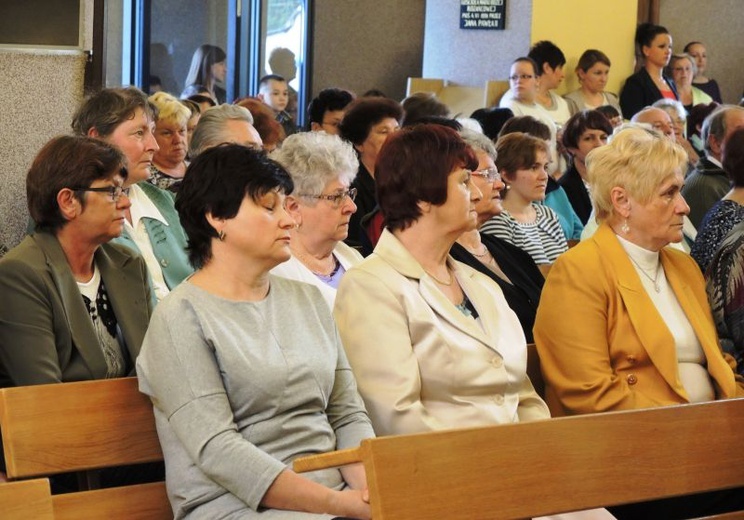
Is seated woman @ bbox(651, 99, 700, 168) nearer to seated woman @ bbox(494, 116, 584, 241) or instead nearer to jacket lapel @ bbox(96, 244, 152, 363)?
seated woman @ bbox(494, 116, 584, 241)

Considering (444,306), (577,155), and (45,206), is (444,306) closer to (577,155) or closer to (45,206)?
(45,206)

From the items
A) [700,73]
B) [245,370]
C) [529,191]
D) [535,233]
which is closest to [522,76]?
[700,73]

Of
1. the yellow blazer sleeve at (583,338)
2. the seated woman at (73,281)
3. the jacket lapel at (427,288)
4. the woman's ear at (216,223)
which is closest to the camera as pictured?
the woman's ear at (216,223)

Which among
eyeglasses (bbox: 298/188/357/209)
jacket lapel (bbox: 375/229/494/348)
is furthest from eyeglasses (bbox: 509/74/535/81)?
jacket lapel (bbox: 375/229/494/348)

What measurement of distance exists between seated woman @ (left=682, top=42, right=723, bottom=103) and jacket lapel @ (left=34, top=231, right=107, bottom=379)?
826 centimetres

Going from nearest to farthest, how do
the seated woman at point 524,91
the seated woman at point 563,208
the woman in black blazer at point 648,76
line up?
the seated woman at point 563,208, the seated woman at point 524,91, the woman in black blazer at point 648,76

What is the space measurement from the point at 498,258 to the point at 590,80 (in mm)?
5042

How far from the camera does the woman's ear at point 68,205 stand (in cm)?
295

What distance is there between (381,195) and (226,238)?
24.0 inches

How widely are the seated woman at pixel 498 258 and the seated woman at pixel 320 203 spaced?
393 mm

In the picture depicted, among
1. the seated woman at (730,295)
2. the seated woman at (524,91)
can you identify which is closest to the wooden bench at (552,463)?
the seated woman at (730,295)

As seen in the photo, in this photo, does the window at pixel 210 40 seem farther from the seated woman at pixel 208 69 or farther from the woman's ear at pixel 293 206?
the woman's ear at pixel 293 206

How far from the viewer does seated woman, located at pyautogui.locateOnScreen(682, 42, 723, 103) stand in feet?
33.3

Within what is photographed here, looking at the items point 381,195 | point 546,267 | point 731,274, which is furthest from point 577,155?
point 381,195
